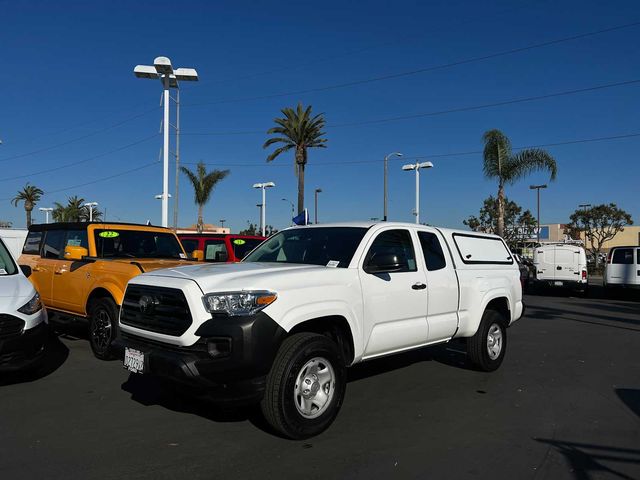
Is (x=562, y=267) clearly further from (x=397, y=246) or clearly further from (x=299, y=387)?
(x=299, y=387)

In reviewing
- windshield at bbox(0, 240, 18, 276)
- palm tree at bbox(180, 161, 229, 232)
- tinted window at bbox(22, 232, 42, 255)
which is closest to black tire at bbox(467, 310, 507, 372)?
windshield at bbox(0, 240, 18, 276)

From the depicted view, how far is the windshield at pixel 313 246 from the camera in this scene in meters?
5.28

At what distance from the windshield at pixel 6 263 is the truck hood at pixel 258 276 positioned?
8.89 feet

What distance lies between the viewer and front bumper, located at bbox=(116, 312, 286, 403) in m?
3.98

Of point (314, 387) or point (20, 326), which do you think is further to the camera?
point (20, 326)

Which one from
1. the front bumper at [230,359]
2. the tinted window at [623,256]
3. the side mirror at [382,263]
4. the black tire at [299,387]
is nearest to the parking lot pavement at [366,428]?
the black tire at [299,387]

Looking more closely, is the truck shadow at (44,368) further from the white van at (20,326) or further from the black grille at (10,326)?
the black grille at (10,326)

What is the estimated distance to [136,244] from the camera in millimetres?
8602

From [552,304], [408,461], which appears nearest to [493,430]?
[408,461]

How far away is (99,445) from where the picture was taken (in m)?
4.24

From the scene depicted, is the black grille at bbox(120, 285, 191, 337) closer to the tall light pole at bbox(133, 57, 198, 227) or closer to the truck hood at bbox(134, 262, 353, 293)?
the truck hood at bbox(134, 262, 353, 293)

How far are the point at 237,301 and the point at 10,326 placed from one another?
2912mm

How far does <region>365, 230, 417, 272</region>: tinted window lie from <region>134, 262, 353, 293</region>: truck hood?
63 centimetres

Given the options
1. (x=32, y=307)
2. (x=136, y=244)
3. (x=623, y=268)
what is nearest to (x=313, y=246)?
(x=32, y=307)
